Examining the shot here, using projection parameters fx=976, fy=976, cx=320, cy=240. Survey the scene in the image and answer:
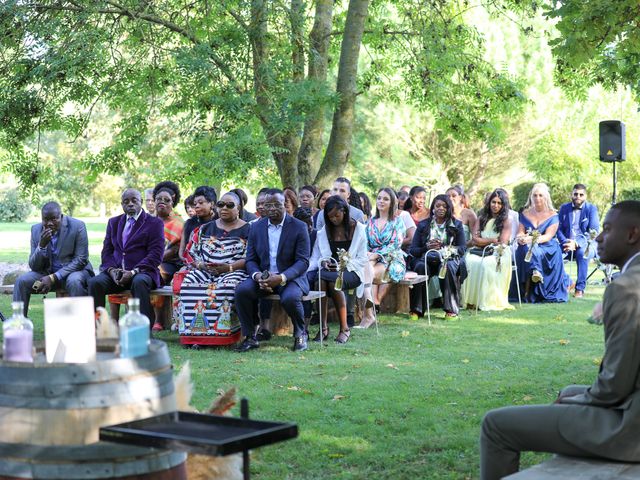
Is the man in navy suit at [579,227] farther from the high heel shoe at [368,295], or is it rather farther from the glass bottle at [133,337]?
the glass bottle at [133,337]

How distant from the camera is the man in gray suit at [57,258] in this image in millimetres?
12266

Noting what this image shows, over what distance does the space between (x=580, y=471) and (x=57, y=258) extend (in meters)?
A: 9.41

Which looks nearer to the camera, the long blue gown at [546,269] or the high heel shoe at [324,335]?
the high heel shoe at [324,335]

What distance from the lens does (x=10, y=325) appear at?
428 centimetres

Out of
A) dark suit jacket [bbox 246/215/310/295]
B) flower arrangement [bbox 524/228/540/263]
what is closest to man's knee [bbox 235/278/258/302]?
dark suit jacket [bbox 246/215/310/295]

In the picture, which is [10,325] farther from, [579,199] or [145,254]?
[579,199]

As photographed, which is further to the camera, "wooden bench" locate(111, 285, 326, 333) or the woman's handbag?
the woman's handbag

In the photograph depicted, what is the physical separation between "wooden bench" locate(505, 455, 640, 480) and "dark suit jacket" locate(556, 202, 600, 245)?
14.2 m

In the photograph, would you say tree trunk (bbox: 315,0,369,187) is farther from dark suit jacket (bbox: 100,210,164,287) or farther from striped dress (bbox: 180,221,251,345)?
striped dress (bbox: 180,221,251,345)

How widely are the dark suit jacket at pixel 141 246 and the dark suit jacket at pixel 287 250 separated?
52.0 inches

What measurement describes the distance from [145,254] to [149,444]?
8.97 metres

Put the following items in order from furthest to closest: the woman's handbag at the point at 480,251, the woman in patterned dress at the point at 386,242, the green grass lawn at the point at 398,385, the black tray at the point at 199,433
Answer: the woman's handbag at the point at 480,251, the woman in patterned dress at the point at 386,242, the green grass lawn at the point at 398,385, the black tray at the point at 199,433

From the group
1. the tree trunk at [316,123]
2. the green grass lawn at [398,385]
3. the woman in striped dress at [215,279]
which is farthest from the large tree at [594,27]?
the tree trunk at [316,123]

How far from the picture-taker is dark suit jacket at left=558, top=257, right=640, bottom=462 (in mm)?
4203
